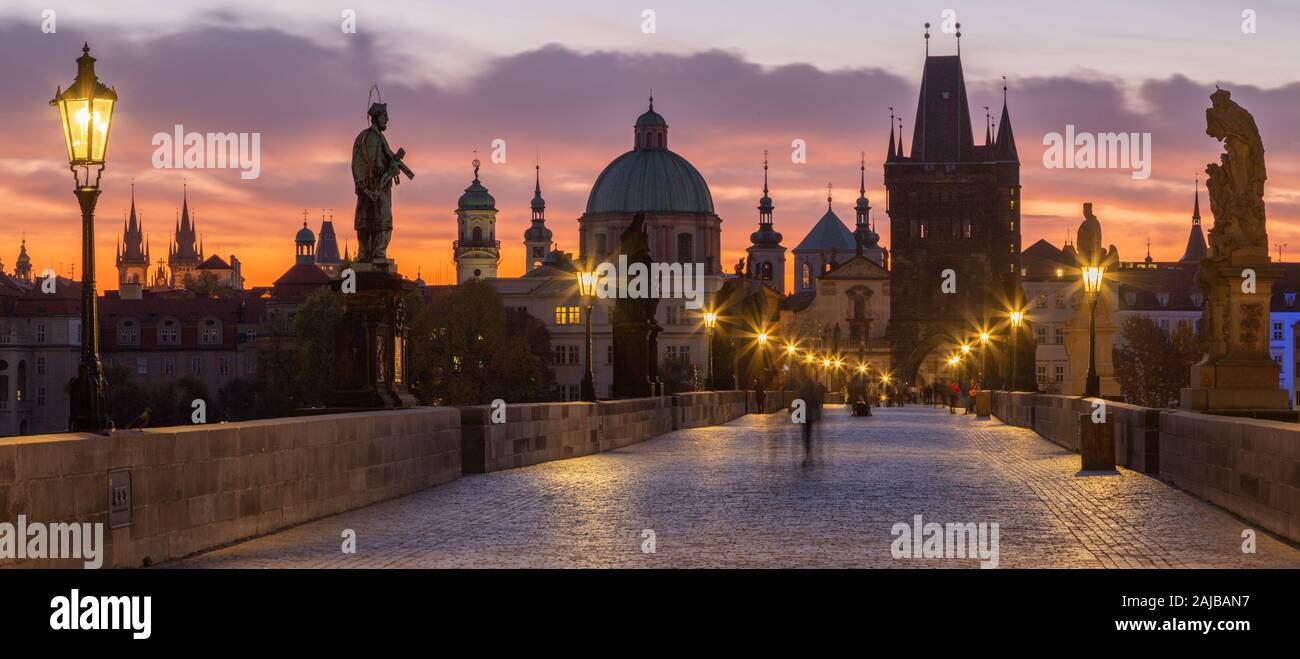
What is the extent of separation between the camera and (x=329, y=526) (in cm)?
1698

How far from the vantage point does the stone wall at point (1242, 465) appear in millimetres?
15406

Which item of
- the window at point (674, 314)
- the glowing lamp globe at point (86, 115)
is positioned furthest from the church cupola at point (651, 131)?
the glowing lamp globe at point (86, 115)

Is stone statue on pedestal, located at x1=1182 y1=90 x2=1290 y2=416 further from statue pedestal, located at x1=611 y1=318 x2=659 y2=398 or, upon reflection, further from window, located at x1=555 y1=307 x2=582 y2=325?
window, located at x1=555 y1=307 x2=582 y2=325

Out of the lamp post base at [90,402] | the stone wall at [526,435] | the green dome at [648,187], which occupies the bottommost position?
the stone wall at [526,435]

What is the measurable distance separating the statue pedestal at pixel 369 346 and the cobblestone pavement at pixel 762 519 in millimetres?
1427

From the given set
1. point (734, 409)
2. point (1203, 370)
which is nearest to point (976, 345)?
point (734, 409)

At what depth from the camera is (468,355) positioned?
407 feet

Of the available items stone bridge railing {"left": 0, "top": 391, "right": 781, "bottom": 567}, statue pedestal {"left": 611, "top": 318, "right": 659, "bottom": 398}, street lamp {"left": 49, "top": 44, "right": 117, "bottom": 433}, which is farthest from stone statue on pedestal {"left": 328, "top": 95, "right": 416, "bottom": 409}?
statue pedestal {"left": 611, "top": 318, "right": 659, "bottom": 398}

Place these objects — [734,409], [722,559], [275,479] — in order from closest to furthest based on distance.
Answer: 1. [722,559]
2. [275,479]
3. [734,409]

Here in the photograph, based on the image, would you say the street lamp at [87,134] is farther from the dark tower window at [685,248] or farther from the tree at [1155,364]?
the dark tower window at [685,248]
